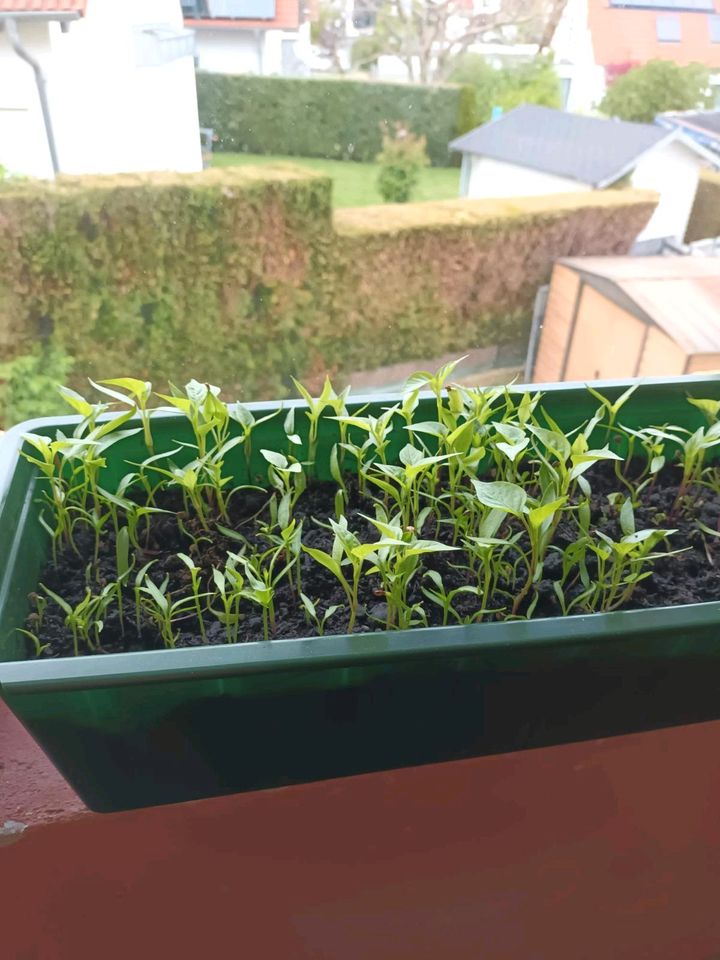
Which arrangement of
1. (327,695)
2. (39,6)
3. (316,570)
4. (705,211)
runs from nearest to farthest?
1. (327,695)
2. (316,570)
3. (39,6)
4. (705,211)

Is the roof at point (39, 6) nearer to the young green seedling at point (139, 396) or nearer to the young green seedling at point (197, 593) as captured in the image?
the young green seedling at point (139, 396)

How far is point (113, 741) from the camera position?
378 millimetres

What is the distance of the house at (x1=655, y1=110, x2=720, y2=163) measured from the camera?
816mm

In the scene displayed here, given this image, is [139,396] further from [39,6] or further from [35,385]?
[35,385]

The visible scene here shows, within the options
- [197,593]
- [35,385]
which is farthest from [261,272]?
[197,593]

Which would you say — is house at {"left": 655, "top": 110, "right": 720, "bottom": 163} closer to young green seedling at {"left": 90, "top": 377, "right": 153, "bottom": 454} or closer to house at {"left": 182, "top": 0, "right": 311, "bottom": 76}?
house at {"left": 182, "top": 0, "right": 311, "bottom": 76}

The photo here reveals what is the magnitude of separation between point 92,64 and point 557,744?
66 cm

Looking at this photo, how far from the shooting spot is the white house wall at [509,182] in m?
0.88

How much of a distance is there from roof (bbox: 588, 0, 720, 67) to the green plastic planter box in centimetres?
61

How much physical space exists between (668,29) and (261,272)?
0.54m

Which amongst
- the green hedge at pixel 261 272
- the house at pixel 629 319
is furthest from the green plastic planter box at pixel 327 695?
the house at pixel 629 319

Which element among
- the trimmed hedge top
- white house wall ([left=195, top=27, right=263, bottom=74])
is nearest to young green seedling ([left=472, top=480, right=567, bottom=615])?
white house wall ([left=195, top=27, right=263, bottom=74])

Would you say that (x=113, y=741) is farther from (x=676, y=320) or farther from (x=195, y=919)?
(x=676, y=320)

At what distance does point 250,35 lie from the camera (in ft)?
2.30
